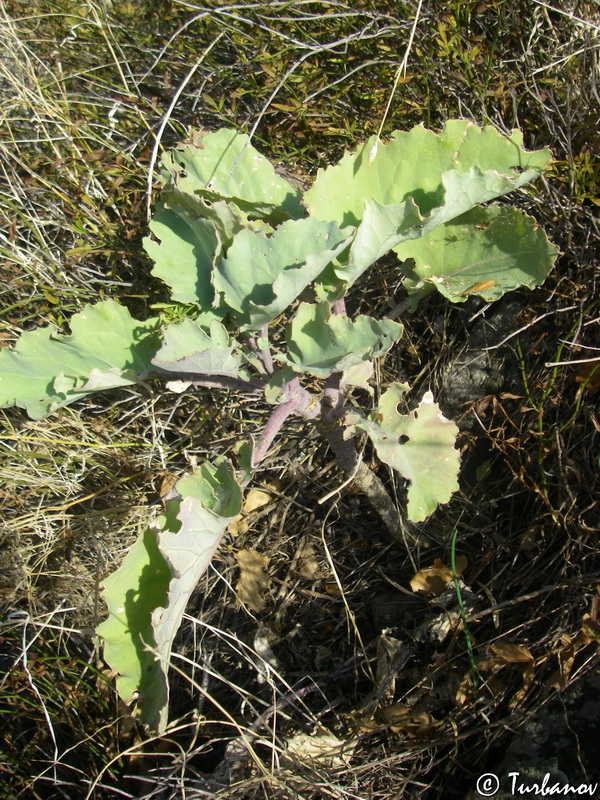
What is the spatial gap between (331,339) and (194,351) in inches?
9.5

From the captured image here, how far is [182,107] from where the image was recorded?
1687mm

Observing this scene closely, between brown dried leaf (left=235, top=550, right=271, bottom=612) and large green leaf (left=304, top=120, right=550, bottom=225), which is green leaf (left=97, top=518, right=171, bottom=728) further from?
large green leaf (left=304, top=120, right=550, bottom=225)

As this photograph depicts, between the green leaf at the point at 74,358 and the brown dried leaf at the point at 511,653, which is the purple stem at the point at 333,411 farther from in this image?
the brown dried leaf at the point at 511,653

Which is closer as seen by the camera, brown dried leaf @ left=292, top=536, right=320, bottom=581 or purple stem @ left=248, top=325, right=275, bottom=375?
purple stem @ left=248, top=325, right=275, bottom=375

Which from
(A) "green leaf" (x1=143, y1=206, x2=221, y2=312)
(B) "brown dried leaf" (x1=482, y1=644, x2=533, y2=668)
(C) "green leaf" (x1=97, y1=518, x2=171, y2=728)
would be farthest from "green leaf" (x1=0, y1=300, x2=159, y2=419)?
(B) "brown dried leaf" (x1=482, y1=644, x2=533, y2=668)

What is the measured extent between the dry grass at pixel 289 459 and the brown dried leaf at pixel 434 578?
0.14ft

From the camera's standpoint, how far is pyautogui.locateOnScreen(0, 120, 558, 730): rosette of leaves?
996mm

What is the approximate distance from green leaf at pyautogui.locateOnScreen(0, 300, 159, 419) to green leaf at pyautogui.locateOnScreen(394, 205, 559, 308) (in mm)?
560

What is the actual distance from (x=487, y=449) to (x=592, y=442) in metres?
0.27

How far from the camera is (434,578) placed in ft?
4.86

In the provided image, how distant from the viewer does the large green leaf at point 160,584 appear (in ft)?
3.23

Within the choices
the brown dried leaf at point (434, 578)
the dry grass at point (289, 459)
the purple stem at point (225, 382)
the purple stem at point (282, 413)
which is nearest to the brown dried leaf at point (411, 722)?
the dry grass at point (289, 459)

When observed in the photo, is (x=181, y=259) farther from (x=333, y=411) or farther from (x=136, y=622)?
(x=136, y=622)

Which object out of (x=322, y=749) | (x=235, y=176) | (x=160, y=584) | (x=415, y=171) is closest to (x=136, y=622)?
(x=160, y=584)
